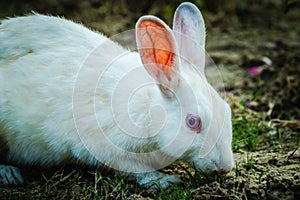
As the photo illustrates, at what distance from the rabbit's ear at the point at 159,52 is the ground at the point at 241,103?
709mm

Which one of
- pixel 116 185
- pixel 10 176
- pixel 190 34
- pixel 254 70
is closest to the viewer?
pixel 116 185

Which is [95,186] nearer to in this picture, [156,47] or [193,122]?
[193,122]

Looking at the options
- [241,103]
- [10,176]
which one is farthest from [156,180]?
[241,103]

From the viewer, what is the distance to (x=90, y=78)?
391cm

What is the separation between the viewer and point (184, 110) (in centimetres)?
362

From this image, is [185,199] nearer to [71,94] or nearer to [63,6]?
[71,94]

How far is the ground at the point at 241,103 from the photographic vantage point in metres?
3.71

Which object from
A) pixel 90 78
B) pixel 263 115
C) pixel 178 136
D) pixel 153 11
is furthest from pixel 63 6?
pixel 178 136

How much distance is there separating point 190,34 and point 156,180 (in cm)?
107

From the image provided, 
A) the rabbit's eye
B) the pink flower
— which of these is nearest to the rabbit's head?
the rabbit's eye

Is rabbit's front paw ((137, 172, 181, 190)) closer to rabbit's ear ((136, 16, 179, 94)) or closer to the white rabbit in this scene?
the white rabbit

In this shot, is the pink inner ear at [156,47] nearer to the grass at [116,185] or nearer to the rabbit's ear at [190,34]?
the rabbit's ear at [190,34]

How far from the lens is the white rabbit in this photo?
361 cm

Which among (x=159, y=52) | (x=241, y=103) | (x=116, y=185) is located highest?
(x=159, y=52)
